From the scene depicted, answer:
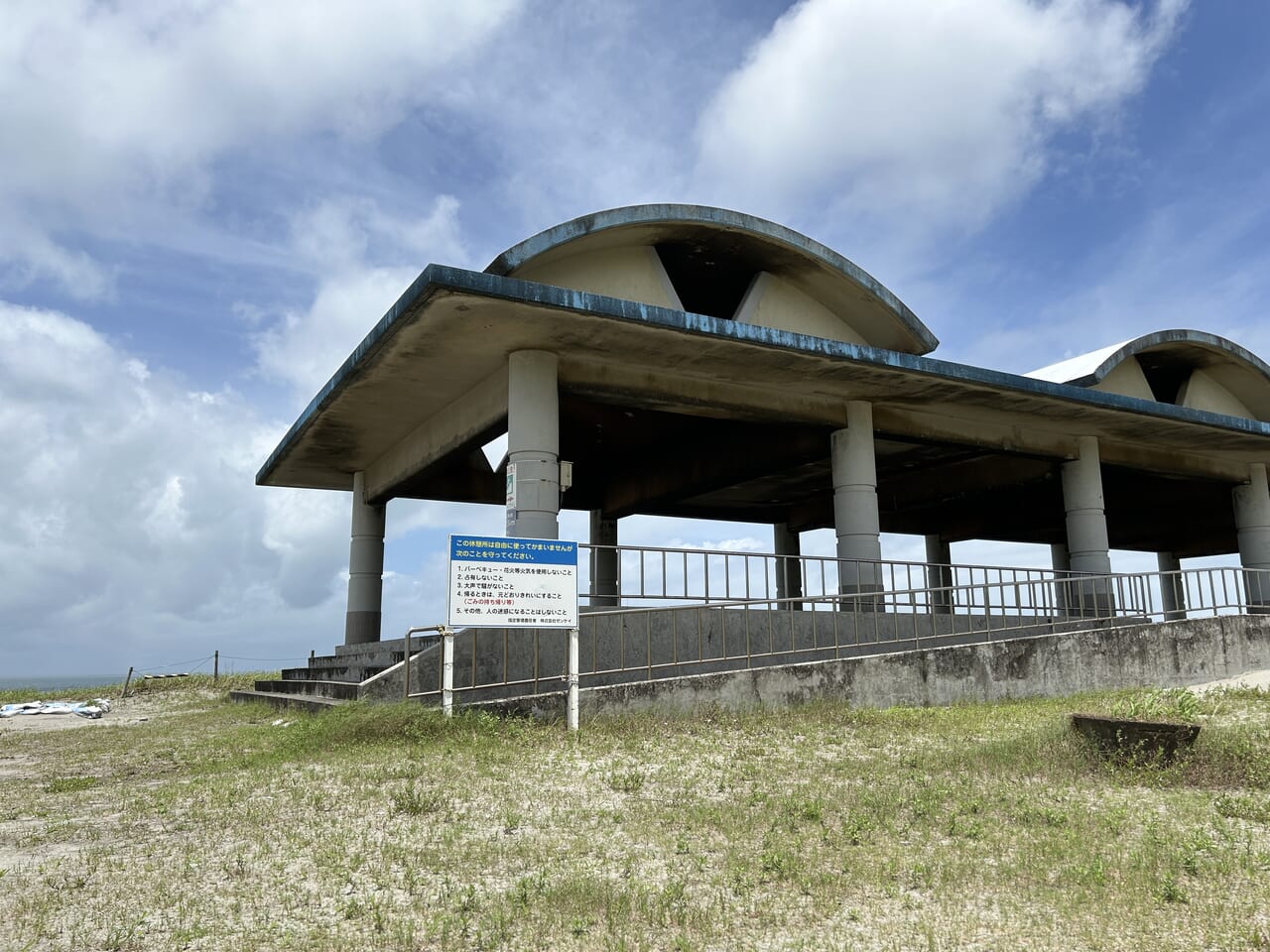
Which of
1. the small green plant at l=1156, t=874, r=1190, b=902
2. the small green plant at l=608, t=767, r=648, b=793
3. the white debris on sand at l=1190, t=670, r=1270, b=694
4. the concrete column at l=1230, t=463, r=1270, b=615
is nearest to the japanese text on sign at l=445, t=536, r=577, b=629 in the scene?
the small green plant at l=608, t=767, r=648, b=793

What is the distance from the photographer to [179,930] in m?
4.69

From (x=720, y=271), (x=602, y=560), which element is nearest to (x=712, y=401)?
(x=720, y=271)

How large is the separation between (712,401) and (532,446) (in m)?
3.80

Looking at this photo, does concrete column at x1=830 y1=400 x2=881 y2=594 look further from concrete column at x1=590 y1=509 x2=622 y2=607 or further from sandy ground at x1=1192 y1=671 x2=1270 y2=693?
concrete column at x1=590 y1=509 x2=622 y2=607

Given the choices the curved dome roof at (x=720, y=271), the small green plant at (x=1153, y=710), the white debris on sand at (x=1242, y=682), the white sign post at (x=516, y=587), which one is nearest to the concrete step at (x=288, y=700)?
the white sign post at (x=516, y=587)

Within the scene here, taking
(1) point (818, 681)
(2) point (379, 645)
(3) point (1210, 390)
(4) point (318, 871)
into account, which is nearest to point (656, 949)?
(4) point (318, 871)

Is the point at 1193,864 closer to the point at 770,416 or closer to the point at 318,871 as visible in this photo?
the point at 318,871

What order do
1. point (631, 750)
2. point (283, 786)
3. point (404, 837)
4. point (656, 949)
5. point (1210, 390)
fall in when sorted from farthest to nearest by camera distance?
point (1210, 390), point (631, 750), point (283, 786), point (404, 837), point (656, 949)

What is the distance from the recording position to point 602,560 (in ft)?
84.8

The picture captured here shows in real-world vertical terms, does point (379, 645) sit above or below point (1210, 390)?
below

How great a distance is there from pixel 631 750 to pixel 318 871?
4.25 metres

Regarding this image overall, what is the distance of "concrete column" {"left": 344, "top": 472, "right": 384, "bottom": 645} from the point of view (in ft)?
69.9

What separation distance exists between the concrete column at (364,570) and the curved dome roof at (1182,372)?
1545 cm

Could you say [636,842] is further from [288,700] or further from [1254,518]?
[1254,518]
